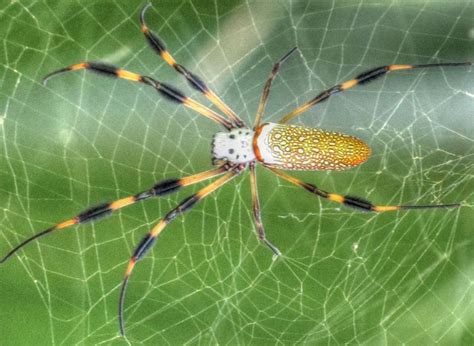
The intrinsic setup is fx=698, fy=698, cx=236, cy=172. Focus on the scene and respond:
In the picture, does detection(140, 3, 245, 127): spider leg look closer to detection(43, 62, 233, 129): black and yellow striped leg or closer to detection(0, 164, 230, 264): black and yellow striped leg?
detection(43, 62, 233, 129): black and yellow striped leg

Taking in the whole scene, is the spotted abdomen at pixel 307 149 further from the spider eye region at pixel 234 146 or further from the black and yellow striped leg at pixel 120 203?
the black and yellow striped leg at pixel 120 203

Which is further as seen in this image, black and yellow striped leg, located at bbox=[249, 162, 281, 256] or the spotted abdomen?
black and yellow striped leg, located at bbox=[249, 162, 281, 256]

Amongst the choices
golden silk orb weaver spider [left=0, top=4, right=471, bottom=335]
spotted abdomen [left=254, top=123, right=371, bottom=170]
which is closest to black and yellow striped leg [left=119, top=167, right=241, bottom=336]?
golden silk orb weaver spider [left=0, top=4, right=471, bottom=335]

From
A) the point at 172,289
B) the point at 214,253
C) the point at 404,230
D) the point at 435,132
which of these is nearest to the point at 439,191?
the point at 404,230

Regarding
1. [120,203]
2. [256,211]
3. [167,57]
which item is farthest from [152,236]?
[167,57]

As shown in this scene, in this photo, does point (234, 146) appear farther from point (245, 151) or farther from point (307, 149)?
point (307, 149)

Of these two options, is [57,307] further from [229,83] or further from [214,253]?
[229,83]
